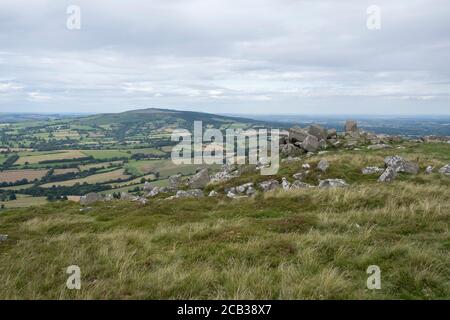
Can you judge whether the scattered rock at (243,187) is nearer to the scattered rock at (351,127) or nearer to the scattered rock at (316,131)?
the scattered rock at (316,131)

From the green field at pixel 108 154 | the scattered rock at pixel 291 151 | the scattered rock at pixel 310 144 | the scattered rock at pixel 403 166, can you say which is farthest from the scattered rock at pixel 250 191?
the green field at pixel 108 154

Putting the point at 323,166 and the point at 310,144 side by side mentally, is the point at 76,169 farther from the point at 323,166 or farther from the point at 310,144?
the point at 323,166

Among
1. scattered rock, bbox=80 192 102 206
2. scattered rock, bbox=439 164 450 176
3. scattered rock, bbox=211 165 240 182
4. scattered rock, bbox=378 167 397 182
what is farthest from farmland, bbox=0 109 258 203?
scattered rock, bbox=439 164 450 176

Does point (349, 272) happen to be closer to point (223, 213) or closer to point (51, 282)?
point (51, 282)

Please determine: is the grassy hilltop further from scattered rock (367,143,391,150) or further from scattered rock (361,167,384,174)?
scattered rock (367,143,391,150)

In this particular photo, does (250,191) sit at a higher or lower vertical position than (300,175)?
lower

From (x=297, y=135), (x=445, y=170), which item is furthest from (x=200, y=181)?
(x=445, y=170)

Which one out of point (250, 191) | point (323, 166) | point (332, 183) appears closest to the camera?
point (332, 183)
